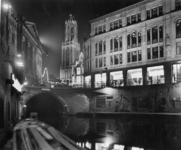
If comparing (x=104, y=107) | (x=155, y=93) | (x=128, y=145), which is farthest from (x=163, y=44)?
(x=128, y=145)

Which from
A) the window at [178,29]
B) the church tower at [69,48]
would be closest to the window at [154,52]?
the window at [178,29]

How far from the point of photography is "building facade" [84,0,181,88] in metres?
36.3

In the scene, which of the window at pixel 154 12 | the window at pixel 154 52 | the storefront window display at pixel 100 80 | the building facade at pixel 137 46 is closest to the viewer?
the building facade at pixel 137 46

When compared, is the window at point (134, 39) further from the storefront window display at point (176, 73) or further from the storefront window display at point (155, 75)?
the storefront window display at point (176, 73)

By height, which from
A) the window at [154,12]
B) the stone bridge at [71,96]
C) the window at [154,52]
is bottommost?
the stone bridge at [71,96]

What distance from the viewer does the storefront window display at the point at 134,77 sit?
1585 inches

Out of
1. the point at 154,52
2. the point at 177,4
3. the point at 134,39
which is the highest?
the point at 177,4

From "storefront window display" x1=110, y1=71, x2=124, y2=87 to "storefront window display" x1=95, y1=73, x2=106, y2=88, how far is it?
1.66m

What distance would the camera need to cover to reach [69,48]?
134375mm

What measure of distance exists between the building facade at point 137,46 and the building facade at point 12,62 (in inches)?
538

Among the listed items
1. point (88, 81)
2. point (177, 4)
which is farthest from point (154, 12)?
point (88, 81)

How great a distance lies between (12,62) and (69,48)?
11649 centimetres

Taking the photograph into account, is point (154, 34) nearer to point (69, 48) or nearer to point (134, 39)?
point (134, 39)

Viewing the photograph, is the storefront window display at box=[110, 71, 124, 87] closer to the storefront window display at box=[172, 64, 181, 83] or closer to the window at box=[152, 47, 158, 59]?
the window at box=[152, 47, 158, 59]
